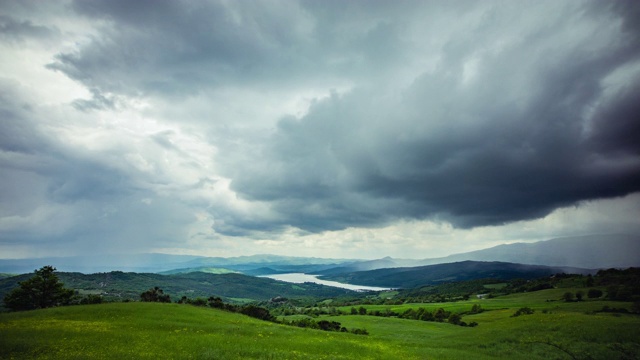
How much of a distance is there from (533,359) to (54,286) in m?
104

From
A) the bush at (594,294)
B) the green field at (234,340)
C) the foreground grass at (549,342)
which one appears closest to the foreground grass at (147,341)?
the green field at (234,340)

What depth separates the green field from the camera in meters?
27.3

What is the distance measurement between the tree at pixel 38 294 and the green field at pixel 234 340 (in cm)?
3821

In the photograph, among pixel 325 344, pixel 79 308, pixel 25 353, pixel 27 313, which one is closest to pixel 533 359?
pixel 325 344

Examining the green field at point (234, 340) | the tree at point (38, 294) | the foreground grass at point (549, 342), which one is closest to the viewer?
the green field at point (234, 340)

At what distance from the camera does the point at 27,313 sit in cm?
4691

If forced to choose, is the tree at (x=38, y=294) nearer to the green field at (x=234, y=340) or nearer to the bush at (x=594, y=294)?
the green field at (x=234, y=340)

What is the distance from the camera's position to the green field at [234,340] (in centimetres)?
2731

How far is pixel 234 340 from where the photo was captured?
34.5 m

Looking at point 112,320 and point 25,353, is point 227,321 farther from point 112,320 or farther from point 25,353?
point 25,353

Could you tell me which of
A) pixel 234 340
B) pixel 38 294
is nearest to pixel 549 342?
pixel 234 340

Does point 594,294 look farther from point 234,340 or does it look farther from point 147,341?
point 147,341

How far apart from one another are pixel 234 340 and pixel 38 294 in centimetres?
7579

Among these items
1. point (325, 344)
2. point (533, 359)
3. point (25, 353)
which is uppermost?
point (25, 353)
